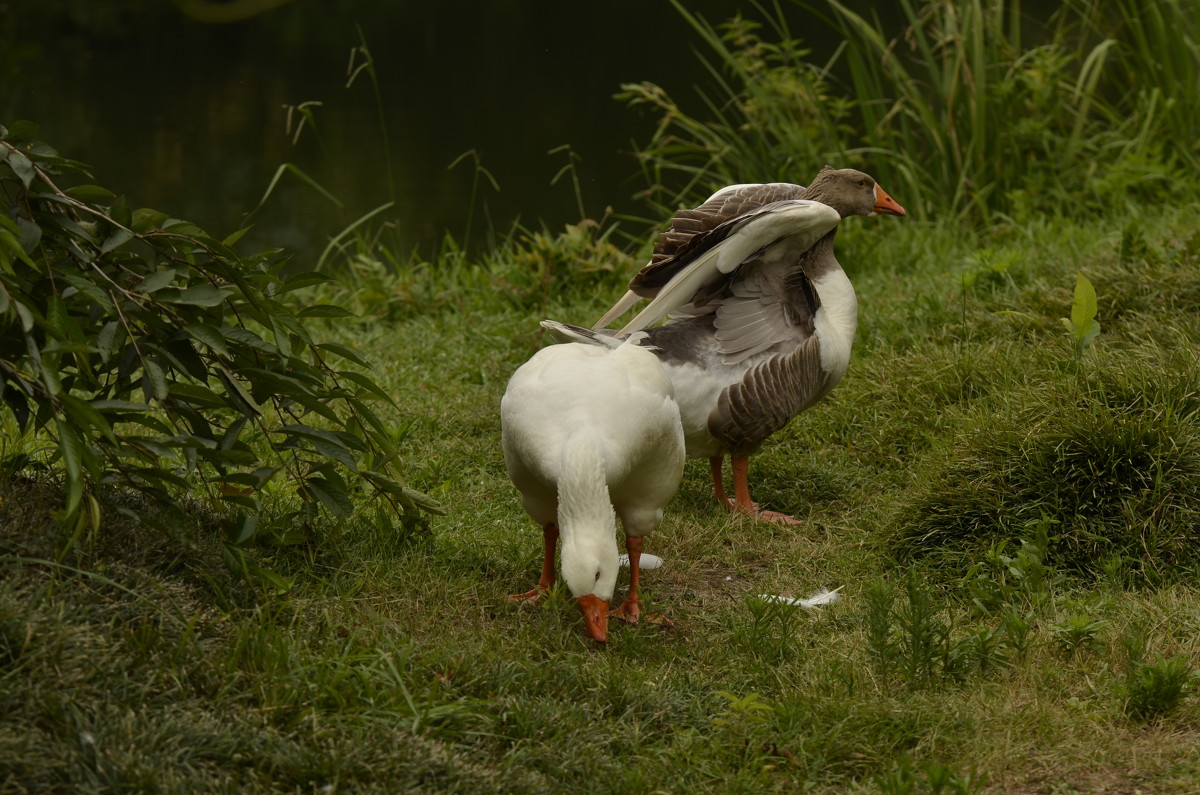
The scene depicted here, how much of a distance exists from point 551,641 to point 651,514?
2.05 ft

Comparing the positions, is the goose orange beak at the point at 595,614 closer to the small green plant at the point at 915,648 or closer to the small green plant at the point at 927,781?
the small green plant at the point at 915,648

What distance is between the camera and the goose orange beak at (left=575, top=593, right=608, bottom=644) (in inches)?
137

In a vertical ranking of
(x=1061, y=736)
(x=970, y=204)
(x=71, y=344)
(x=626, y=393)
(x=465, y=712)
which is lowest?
(x=970, y=204)

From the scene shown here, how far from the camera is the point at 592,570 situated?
11.3 ft

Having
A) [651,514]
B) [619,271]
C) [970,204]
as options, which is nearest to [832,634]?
[651,514]

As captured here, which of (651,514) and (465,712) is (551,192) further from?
(465,712)

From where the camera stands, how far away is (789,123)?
8.55 m

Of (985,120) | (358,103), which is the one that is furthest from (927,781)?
(358,103)

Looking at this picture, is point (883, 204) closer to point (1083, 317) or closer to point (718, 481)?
point (1083, 317)

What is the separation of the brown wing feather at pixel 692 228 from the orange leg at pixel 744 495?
73cm

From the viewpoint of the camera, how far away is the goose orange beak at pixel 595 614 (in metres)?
3.47

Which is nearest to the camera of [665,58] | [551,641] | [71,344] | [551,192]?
[71,344]

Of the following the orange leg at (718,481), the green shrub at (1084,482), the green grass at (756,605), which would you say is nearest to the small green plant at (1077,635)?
the green grass at (756,605)

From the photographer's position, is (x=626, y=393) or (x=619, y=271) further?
(x=619, y=271)
